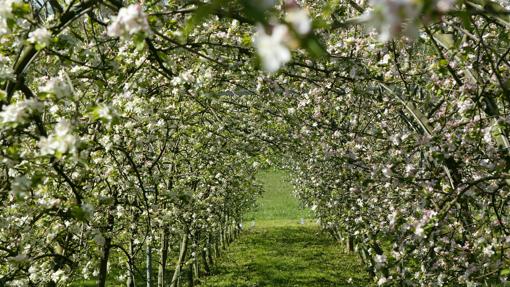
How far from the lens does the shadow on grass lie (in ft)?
53.5

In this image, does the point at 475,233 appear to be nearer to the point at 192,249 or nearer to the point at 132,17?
the point at 132,17

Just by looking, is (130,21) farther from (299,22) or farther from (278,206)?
(278,206)

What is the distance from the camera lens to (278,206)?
141ft

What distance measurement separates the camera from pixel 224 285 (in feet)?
52.2

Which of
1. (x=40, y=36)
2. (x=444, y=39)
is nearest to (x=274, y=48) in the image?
(x=40, y=36)

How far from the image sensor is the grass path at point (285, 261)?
1636 cm

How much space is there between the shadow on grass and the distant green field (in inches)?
298

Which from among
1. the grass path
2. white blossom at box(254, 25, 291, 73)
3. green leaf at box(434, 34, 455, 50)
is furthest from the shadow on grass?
white blossom at box(254, 25, 291, 73)

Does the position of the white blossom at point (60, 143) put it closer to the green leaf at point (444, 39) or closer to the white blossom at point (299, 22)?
the white blossom at point (299, 22)

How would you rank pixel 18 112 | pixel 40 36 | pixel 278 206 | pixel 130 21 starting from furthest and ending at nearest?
pixel 278 206, pixel 40 36, pixel 18 112, pixel 130 21

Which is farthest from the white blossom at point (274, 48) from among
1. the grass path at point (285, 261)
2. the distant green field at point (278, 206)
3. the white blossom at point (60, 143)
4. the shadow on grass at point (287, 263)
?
the distant green field at point (278, 206)

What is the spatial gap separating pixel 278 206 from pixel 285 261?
23086 mm

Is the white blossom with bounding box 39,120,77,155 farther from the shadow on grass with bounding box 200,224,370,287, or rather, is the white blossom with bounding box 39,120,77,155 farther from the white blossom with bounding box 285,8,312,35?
the shadow on grass with bounding box 200,224,370,287

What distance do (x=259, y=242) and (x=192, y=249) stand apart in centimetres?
1254
